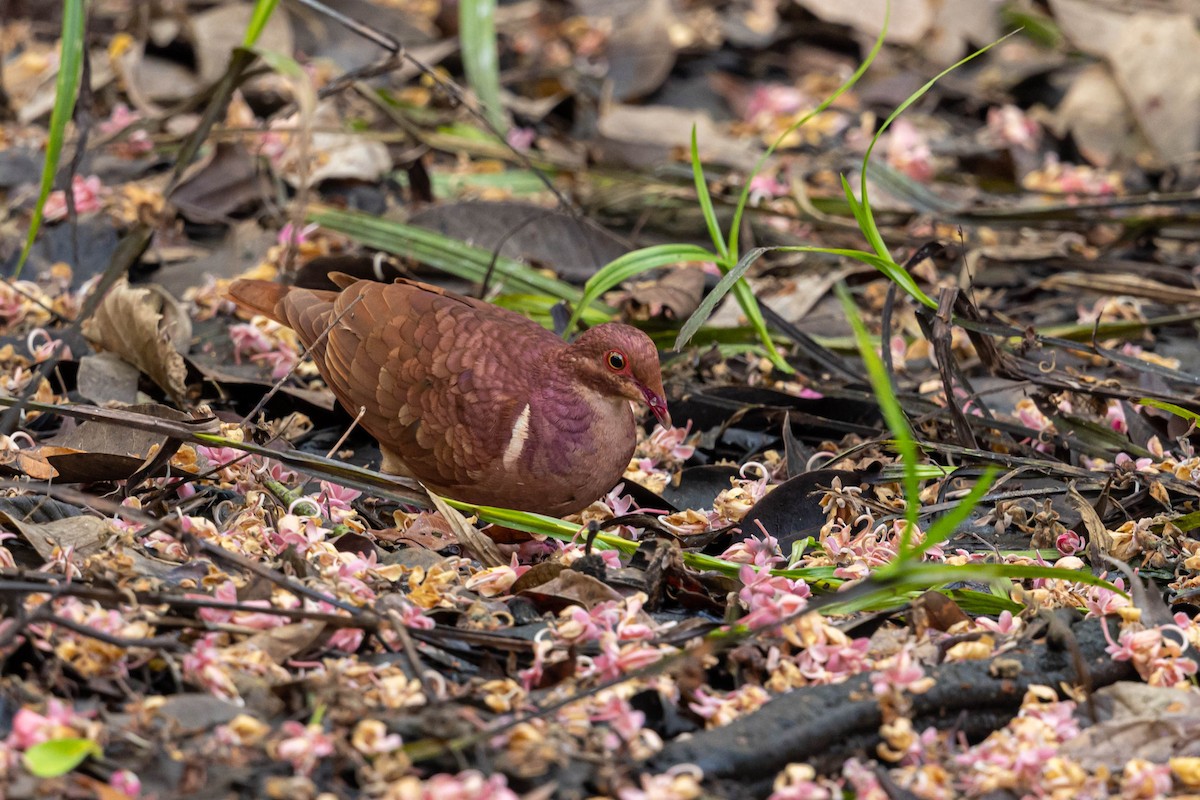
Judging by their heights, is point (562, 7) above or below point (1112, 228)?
above

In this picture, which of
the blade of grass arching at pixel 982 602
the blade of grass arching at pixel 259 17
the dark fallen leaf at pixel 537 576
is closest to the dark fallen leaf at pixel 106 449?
the dark fallen leaf at pixel 537 576

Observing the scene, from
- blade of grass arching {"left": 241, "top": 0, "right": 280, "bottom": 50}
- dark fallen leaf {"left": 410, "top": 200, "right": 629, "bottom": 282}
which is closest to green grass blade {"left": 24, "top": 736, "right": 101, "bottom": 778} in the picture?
blade of grass arching {"left": 241, "top": 0, "right": 280, "bottom": 50}

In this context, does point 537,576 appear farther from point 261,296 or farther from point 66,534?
point 261,296

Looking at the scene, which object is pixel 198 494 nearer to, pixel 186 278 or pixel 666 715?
pixel 666 715

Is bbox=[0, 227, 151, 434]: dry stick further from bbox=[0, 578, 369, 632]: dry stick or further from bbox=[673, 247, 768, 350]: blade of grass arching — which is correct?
bbox=[673, 247, 768, 350]: blade of grass arching

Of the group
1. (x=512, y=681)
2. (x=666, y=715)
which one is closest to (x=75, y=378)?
(x=512, y=681)
